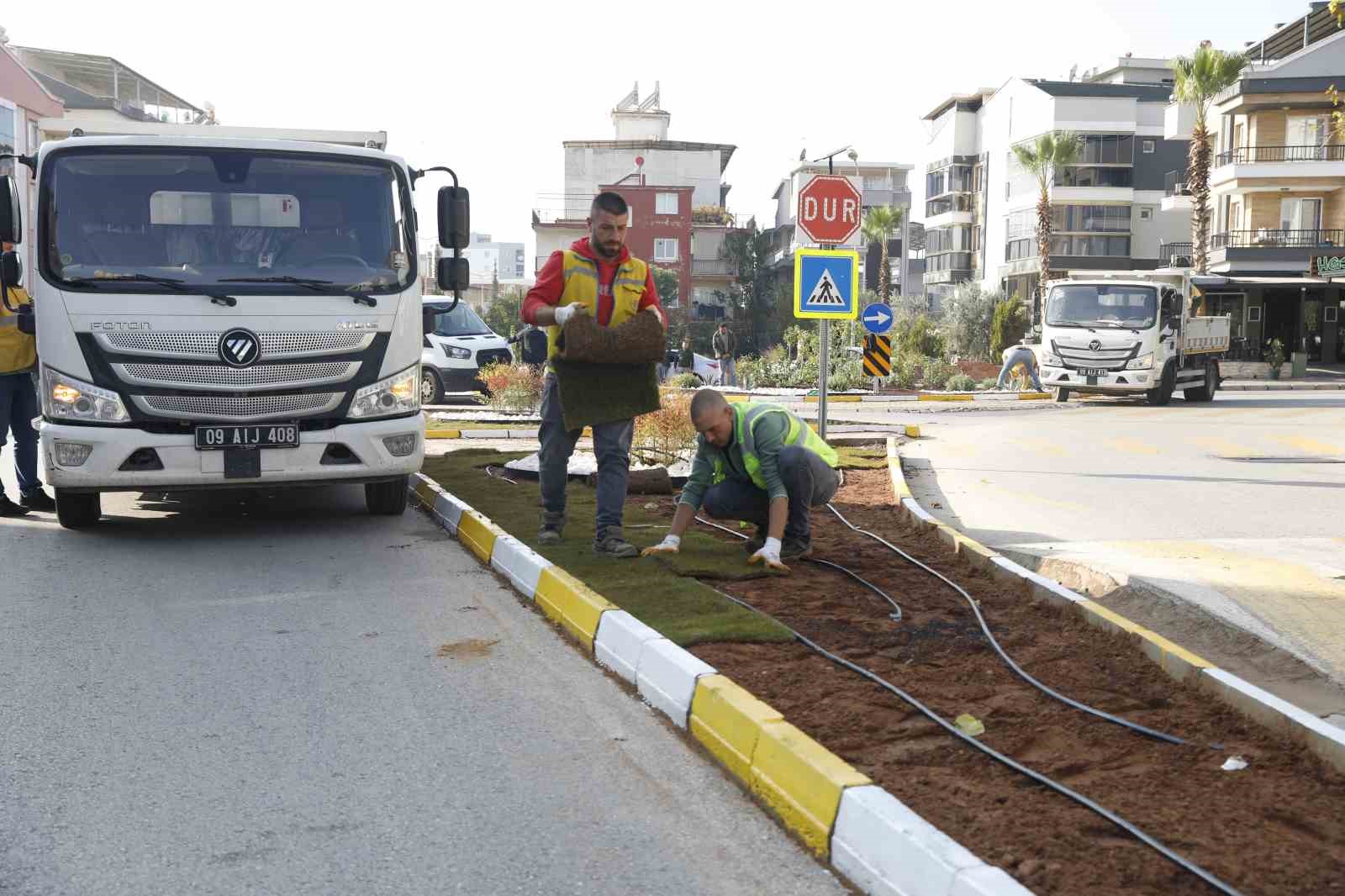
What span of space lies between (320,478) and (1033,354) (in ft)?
83.2

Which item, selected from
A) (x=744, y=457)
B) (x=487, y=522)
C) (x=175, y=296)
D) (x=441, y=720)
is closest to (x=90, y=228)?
(x=175, y=296)

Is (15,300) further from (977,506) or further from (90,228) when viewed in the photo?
(977,506)

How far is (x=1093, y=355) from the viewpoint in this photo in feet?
86.4

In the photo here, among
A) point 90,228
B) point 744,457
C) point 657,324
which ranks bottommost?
point 744,457

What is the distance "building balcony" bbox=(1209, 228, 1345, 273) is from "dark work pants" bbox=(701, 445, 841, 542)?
4661 centimetres

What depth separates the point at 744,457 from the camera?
24.0 ft

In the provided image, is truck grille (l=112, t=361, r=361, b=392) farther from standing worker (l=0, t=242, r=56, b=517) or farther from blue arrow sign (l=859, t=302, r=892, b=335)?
blue arrow sign (l=859, t=302, r=892, b=335)

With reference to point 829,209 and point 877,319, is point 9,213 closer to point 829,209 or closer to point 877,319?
point 829,209

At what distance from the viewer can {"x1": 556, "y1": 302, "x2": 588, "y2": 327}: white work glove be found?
7.17 meters

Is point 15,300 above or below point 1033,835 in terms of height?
above

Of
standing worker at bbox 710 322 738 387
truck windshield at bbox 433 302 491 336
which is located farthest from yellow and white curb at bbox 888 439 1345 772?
standing worker at bbox 710 322 738 387

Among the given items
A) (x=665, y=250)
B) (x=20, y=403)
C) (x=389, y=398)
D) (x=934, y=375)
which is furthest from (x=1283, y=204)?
(x=20, y=403)

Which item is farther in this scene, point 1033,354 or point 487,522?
point 1033,354

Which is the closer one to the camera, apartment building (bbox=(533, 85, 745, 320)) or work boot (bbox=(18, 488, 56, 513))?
work boot (bbox=(18, 488, 56, 513))
